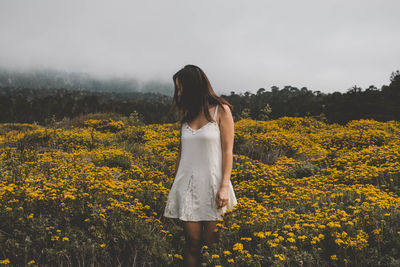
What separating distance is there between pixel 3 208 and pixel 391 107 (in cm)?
1955

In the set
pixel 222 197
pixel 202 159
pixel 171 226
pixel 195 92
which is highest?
pixel 195 92

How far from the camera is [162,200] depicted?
161 inches

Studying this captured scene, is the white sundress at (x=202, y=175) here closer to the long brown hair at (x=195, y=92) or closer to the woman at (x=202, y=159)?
the woman at (x=202, y=159)

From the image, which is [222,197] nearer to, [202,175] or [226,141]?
[202,175]

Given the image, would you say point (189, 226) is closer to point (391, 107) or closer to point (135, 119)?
point (135, 119)

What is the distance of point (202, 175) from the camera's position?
2561 millimetres

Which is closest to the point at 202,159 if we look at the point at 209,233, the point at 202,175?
the point at 202,175

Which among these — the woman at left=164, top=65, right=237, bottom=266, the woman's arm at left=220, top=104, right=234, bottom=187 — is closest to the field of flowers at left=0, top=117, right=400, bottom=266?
the woman at left=164, top=65, right=237, bottom=266

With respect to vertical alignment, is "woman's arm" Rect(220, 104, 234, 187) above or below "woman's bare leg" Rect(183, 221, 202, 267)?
above

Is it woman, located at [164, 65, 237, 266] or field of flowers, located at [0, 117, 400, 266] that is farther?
field of flowers, located at [0, 117, 400, 266]

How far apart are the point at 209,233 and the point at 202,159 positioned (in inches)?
30.5

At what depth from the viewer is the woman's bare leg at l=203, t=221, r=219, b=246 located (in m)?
2.62

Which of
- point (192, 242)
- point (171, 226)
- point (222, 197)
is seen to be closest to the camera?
point (222, 197)

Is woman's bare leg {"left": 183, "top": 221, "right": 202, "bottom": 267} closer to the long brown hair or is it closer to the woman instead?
the woman
